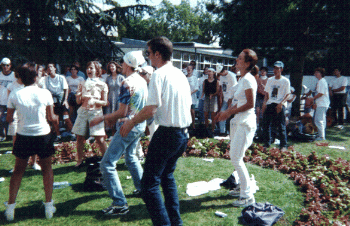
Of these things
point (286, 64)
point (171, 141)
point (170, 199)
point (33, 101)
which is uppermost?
point (286, 64)

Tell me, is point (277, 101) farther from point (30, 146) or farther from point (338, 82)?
point (338, 82)

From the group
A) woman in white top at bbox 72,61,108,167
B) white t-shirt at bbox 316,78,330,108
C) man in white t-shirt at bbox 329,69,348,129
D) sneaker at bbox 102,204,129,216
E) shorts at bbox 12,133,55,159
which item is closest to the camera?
shorts at bbox 12,133,55,159

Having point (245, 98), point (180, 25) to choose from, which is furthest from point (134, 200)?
point (180, 25)

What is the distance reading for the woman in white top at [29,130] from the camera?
3.72 metres

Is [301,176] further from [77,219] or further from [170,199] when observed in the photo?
[77,219]

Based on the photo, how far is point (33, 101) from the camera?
12.4ft

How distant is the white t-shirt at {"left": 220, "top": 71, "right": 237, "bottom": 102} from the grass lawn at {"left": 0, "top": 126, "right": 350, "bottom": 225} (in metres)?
3.49

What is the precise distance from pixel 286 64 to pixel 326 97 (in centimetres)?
438

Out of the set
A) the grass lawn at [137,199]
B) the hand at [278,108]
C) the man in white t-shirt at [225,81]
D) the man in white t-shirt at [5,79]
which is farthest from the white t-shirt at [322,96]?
the man in white t-shirt at [5,79]

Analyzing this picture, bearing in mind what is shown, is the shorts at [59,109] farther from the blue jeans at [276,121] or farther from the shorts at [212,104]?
the blue jeans at [276,121]

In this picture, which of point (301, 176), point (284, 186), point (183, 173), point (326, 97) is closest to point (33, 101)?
point (183, 173)

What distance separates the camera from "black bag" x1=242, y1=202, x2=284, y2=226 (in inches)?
A: 147

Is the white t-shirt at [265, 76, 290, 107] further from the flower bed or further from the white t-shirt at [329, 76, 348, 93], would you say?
the white t-shirt at [329, 76, 348, 93]

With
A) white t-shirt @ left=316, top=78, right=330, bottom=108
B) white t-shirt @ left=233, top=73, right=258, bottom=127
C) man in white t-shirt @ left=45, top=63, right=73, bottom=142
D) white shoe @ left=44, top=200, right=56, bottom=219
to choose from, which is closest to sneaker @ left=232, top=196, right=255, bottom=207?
white t-shirt @ left=233, top=73, right=258, bottom=127
